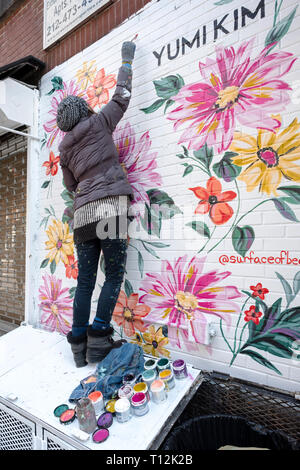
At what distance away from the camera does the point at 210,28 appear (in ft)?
5.65

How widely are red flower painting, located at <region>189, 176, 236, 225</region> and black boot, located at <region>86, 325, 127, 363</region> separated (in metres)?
0.98

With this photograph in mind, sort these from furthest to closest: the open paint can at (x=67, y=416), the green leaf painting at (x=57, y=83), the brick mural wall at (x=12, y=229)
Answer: the brick mural wall at (x=12, y=229) → the green leaf painting at (x=57, y=83) → the open paint can at (x=67, y=416)

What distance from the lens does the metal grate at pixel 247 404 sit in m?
1.22

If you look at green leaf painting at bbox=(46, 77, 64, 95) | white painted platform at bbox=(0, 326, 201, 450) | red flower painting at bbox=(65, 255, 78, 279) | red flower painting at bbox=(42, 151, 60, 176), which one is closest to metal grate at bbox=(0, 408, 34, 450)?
white painted platform at bbox=(0, 326, 201, 450)

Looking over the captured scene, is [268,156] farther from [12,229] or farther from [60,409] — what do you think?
[12,229]

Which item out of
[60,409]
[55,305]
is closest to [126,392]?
[60,409]

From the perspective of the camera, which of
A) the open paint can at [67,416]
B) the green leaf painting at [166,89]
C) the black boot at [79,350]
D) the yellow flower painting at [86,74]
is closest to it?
the open paint can at [67,416]

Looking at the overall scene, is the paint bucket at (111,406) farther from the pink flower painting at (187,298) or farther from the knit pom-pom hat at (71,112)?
the knit pom-pom hat at (71,112)

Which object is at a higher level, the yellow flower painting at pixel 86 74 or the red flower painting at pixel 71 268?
the yellow flower painting at pixel 86 74

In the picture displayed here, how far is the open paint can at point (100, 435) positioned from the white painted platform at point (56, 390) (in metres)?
0.02

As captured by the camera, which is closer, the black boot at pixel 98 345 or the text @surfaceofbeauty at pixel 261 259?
the text @surfaceofbeauty at pixel 261 259

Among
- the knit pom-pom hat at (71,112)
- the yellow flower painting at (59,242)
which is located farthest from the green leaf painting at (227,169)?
the yellow flower painting at (59,242)

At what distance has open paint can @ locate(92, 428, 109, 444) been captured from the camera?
3.77 ft

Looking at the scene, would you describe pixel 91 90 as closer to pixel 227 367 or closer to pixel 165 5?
pixel 165 5
